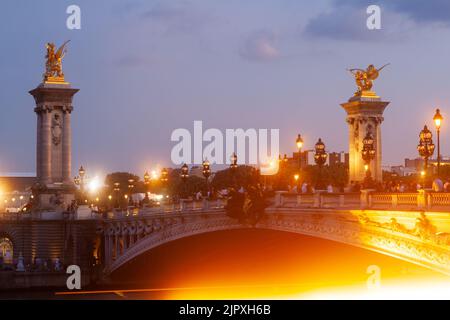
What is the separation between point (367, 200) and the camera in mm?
45750

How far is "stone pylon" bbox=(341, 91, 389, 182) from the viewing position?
87.6 meters

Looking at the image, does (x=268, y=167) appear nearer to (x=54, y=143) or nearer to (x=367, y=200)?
(x=367, y=200)

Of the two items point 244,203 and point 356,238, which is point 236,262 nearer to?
point 244,203

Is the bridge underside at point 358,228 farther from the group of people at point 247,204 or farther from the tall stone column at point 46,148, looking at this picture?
the tall stone column at point 46,148

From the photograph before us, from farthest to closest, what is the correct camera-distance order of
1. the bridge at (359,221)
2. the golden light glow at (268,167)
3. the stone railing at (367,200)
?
the golden light glow at (268,167), the stone railing at (367,200), the bridge at (359,221)

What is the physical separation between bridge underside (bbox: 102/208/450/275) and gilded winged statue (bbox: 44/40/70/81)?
3139cm

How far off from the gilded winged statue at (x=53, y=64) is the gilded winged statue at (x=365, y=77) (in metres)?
28.8

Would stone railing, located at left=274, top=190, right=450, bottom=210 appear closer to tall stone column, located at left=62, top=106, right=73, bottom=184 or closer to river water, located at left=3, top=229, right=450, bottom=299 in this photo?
river water, located at left=3, top=229, right=450, bottom=299

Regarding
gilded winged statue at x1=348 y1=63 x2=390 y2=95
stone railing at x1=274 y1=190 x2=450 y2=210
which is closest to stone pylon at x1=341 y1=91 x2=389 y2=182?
gilded winged statue at x1=348 y1=63 x2=390 y2=95

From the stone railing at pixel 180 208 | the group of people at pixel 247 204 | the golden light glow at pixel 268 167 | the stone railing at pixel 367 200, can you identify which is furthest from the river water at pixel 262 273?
the golden light glow at pixel 268 167

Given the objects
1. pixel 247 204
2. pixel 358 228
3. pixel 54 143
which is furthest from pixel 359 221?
pixel 54 143

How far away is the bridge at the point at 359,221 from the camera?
39688mm

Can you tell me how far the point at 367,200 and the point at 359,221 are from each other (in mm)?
866
